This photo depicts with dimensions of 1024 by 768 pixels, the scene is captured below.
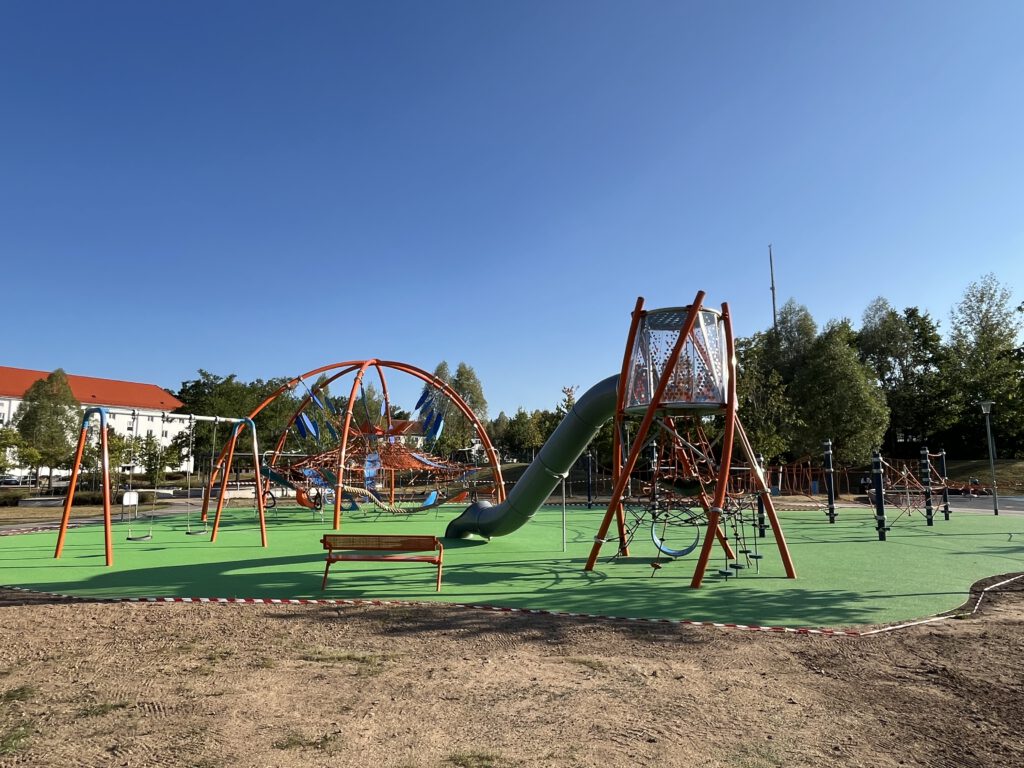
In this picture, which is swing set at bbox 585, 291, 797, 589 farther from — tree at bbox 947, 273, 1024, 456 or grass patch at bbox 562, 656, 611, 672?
tree at bbox 947, 273, 1024, 456

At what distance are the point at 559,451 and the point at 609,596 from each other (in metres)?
4.21

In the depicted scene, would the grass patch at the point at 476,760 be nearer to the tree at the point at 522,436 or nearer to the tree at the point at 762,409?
the tree at the point at 762,409

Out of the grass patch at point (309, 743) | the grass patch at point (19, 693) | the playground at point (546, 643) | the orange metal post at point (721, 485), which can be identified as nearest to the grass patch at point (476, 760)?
the playground at point (546, 643)

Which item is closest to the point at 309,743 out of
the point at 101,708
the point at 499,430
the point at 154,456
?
the point at 101,708

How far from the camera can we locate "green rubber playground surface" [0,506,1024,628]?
862 cm

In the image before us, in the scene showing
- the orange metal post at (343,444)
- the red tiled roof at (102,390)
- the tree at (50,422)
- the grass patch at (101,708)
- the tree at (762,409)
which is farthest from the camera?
the red tiled roof at (102,390)

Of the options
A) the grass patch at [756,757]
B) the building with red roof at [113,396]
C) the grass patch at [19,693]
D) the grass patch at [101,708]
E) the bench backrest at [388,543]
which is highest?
the building with red roof at [113,396]

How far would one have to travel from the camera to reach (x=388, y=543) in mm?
9914

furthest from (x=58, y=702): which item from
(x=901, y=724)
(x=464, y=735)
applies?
(x=901, y=724)

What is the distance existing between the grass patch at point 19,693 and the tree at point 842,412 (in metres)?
40.6

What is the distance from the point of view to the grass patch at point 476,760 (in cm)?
389

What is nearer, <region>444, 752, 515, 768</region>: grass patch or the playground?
<region>444, 752, 515, 768</region>: grass patch

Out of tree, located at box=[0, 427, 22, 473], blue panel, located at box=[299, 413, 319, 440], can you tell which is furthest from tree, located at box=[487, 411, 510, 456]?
blue panel, located at box=[299, 413, 319, 440]

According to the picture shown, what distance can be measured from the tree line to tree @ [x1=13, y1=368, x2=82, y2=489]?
0.09 metres
